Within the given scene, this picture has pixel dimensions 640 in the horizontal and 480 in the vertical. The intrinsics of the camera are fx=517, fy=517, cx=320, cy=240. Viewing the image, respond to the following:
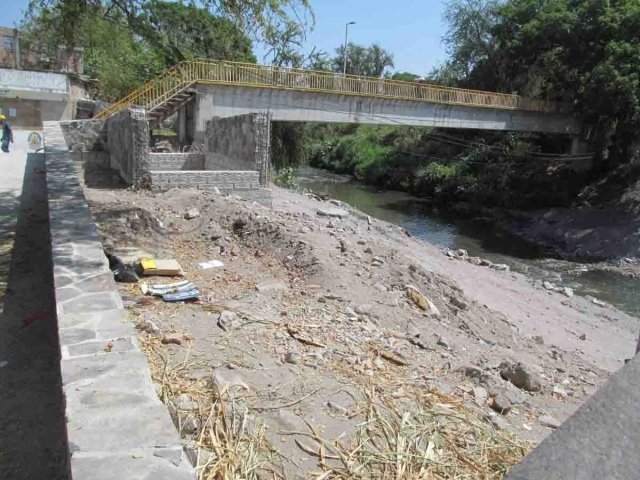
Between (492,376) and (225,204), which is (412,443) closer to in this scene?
(492,376)

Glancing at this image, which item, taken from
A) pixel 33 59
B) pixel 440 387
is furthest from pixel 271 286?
pixel 33 59

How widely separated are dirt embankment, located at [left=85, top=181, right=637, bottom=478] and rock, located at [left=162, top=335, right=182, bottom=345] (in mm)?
11

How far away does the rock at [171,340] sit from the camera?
421 cm

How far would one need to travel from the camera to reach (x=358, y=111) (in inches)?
861

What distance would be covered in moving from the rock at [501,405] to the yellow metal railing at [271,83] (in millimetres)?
14570

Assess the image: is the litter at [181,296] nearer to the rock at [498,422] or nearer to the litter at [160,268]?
the litter at [160,268]

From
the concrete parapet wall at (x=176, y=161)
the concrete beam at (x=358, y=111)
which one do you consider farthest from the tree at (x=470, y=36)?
the concrete parapet wall at (x=176, y=161)

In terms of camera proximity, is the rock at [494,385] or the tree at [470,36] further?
the tree at [470,36]

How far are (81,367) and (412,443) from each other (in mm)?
2061

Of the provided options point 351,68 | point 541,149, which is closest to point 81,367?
point 541,149

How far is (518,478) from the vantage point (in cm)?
104

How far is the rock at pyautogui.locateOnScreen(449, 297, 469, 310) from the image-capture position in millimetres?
7922

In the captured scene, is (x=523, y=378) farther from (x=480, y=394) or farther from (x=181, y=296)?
(x=181, y=296)

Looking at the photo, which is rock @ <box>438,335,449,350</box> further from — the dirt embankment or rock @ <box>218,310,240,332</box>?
rock @ <box>218,310,240,332</box>
